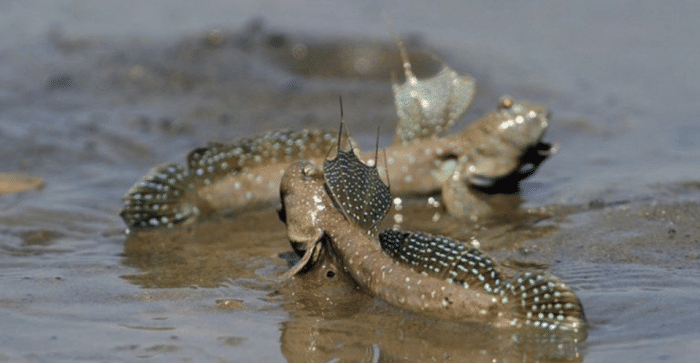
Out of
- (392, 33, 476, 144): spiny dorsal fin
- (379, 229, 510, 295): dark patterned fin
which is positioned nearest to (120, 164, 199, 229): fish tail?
(392, 33, 476, 144): spiny dorsal fin

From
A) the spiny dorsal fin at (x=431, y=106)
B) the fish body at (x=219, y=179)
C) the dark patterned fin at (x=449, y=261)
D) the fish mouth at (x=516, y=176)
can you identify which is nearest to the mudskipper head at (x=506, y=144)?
the fish mouth at (x=516, y=176)

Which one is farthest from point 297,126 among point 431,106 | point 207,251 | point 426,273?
point 426,273

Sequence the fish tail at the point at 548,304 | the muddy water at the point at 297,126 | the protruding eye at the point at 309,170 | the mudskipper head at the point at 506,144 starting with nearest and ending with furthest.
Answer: the fish tail at the point at 548,304 → the muddy water at the point at 297,126 → the protruding eye at the point at 309,170 → the mudskipper head at the point at 506,144

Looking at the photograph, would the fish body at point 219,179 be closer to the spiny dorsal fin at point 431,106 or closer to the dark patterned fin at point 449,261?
the spiny dorsal fin at point 431,106

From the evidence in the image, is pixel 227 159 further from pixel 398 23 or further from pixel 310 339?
pixel 398 23

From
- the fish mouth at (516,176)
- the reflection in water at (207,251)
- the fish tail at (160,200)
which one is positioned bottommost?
the fish mouth at (516,176)

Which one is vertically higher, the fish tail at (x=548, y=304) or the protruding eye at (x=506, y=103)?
the protruding eye at (x=506, y=103)

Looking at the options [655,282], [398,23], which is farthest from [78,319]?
[398,23]

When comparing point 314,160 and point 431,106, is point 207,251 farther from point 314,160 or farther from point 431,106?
point 431,106
